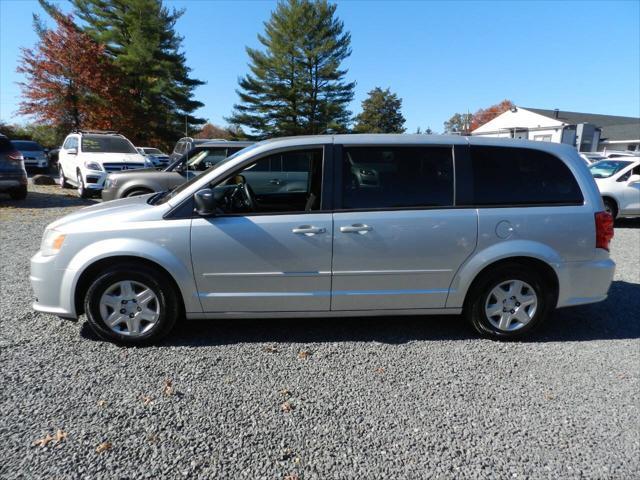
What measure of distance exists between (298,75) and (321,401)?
113 feet

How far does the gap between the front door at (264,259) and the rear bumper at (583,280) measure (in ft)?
6.94

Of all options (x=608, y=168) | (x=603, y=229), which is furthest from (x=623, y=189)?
(x=603, y=229)

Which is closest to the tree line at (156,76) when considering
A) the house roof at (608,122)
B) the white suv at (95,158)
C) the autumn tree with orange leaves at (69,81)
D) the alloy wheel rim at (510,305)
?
the autumn tree with orange leaves at (69,81)

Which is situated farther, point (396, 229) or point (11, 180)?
point (11, 180)

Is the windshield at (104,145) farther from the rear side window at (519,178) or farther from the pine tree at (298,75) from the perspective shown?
the pine tree at (298,75)

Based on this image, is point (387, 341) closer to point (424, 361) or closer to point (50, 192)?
point (424, 361)

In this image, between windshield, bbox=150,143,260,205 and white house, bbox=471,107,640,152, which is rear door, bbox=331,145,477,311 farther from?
white house, bbox=471,107,640,152

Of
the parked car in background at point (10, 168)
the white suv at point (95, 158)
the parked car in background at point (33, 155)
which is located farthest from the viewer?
the parked car in background at point (33, 155)

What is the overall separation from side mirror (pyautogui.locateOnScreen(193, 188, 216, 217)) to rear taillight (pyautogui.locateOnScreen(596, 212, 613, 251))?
333 cm

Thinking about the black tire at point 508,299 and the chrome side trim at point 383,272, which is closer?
the chrome side trim at point 383,272

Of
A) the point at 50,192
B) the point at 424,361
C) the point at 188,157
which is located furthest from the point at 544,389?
the point at 50,192

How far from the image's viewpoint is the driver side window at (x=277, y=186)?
144 inches

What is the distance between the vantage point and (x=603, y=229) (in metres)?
3.69

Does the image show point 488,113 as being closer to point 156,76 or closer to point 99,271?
point 156,76
